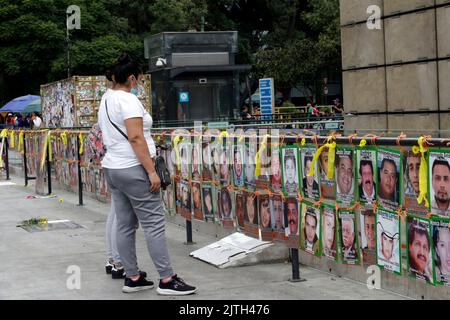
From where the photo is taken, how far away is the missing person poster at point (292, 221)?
7156 millimetres

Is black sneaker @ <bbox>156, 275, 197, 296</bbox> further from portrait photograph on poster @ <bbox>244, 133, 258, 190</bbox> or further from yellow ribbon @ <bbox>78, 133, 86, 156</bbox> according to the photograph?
yellow ribbon @ <bbox>78, 133, 86, 156</bbox>

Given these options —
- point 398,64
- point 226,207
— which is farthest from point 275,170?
point 398,64

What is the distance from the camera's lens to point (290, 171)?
716 centimetres

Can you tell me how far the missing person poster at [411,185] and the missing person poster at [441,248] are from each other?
0.15 metres

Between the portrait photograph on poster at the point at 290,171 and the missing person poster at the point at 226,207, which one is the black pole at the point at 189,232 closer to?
the missing person poster at the point at 226,207

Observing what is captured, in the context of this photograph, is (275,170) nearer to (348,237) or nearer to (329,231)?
(329,231)

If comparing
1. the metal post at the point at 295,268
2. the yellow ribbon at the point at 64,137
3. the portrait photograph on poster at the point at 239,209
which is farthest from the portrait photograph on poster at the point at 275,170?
the yellow ribbon at the point at 64,137

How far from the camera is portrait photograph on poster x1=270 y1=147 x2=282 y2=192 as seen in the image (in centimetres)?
732

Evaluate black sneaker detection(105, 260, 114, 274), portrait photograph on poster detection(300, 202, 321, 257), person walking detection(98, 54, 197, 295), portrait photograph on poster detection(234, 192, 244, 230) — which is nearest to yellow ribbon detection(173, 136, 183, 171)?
portrait photograph on poster detection(234, 192, 244, 230)

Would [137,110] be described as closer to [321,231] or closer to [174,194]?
[321,231]

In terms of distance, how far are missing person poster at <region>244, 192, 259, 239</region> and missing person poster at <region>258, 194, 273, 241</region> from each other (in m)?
0.11

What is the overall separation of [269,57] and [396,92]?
128ft

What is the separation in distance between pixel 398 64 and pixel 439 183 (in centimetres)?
535
